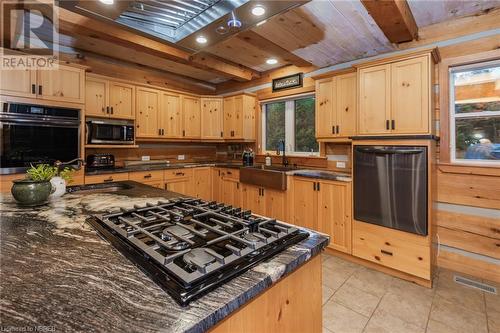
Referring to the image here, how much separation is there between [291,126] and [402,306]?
2835 millimetres

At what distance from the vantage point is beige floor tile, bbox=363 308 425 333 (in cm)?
176

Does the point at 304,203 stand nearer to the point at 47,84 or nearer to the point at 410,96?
the point at 410,96

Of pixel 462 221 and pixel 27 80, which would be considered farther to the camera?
pixel 27 80

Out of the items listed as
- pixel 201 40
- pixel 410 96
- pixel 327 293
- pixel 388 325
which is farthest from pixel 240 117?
pixel 388 325

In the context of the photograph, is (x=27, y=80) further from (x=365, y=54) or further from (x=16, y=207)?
(x=365, y=54)

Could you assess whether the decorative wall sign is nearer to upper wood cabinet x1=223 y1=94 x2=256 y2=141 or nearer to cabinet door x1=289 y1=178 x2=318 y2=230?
upper wood cabinet x1=223 y1=94 x2=256 y2=141

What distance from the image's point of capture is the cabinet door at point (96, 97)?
3.36m

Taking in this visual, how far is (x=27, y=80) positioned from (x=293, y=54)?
3151 millimetres

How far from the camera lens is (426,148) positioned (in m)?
2.25

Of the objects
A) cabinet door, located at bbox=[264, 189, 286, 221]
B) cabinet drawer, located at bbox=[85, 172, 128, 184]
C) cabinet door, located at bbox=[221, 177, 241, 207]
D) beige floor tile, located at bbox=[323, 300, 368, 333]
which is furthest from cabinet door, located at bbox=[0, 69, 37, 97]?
beige floor tile, located at bbox=[323, 300, 368, 333]

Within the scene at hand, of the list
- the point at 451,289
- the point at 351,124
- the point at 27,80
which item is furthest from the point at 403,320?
the point at 27,80

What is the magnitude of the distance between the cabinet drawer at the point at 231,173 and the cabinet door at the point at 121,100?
1.66m

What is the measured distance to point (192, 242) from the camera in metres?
0.85

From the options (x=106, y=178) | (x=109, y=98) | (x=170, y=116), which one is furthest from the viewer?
(x=170, y=116)
